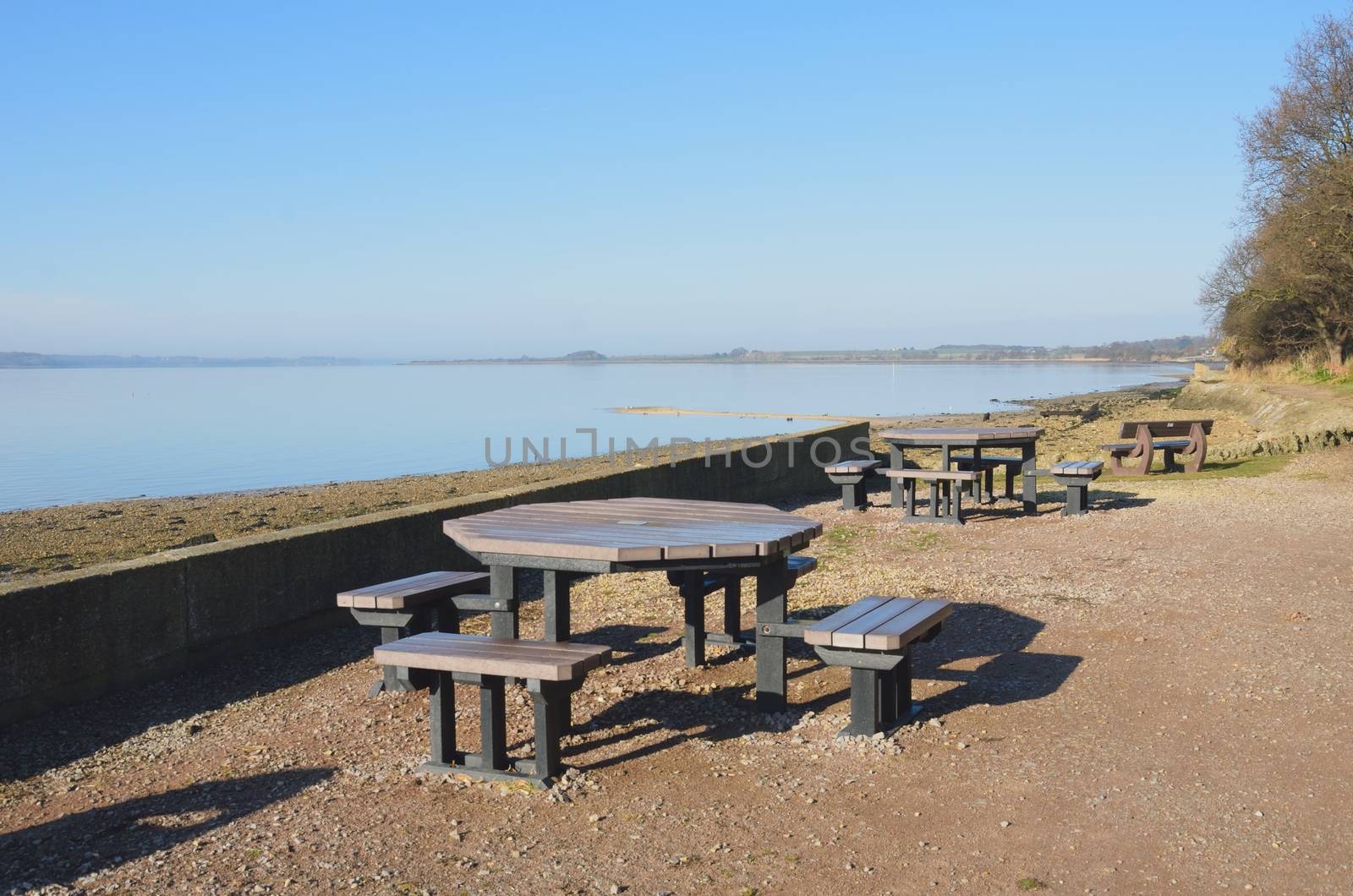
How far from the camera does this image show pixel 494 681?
13.7 ft

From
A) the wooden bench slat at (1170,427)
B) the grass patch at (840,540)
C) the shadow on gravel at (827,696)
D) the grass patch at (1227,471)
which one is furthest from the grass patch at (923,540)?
the wooden bench slat at (1170,427)

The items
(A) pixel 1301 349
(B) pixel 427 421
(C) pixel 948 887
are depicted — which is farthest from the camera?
(B) pixel 427 421

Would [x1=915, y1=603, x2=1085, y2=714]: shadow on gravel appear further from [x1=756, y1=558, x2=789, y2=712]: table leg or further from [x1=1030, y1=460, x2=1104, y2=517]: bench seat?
[x1=1030, y1=460, x2=1104, y2=517]: bench seat

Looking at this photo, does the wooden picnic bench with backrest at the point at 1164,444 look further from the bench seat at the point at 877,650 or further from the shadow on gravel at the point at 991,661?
the bench seat at the point at 877,650

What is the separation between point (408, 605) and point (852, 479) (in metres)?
6.84

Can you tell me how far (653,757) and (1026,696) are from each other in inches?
72.3

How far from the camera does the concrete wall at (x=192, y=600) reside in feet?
16.2

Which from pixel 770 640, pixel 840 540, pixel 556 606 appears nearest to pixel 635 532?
pixel 556 606

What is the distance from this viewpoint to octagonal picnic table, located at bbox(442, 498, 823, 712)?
14.3 feet

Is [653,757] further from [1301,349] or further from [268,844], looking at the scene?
[1301,349]

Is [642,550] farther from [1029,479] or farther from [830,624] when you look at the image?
[1029,479]

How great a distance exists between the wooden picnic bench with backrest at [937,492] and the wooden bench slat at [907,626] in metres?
5.54

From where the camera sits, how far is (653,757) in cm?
446

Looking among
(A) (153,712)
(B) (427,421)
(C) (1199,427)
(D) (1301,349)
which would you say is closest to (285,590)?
(A) (153,712)
